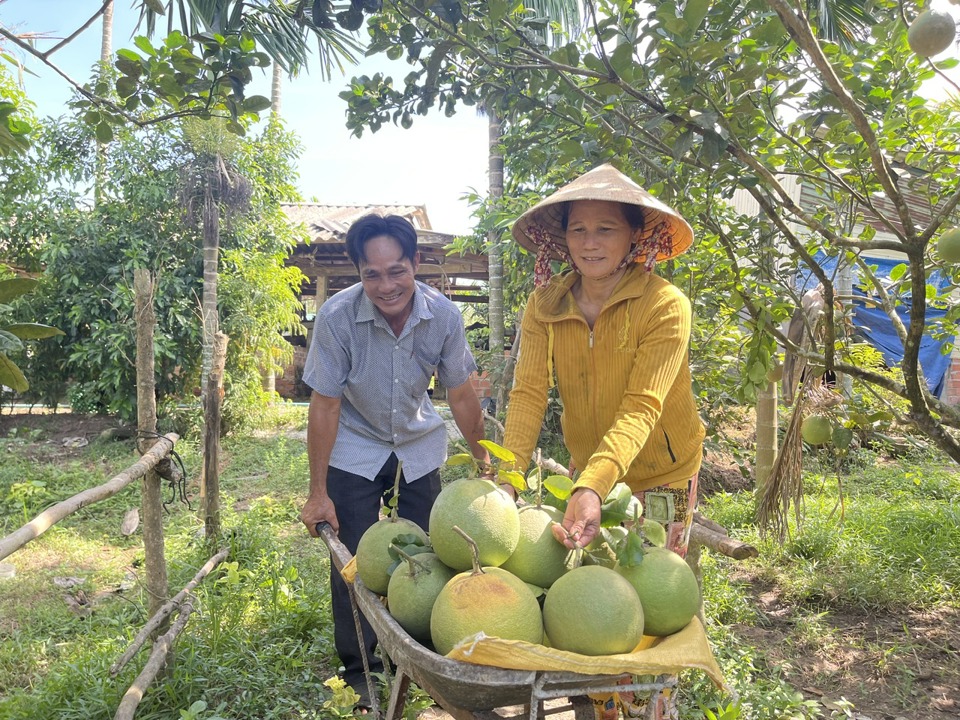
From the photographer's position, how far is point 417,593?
5.06 feet

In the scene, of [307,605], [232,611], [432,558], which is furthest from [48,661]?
[432,558]

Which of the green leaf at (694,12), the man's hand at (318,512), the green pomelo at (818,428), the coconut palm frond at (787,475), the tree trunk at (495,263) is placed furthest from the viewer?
the tree trunk at (495,263)

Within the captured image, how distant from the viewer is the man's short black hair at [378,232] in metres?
2.72

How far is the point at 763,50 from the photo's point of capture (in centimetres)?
212

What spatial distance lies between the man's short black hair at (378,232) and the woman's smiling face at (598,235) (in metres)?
0.87

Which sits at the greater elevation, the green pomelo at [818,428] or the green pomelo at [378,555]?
the green pomelo at [818,428]

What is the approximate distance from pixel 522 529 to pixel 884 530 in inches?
160

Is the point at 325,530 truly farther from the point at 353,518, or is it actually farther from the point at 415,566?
the point at 415,566

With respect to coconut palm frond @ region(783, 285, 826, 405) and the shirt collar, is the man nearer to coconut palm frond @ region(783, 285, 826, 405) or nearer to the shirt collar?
the shirt collar

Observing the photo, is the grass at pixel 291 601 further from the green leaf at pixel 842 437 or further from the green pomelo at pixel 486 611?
the green pomelo at pixel 486 611

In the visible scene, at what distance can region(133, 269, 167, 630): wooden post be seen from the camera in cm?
313

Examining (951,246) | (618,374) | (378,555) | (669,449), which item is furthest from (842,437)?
(378,555)

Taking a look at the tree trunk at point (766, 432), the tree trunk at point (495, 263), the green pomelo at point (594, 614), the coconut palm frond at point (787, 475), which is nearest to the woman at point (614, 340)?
the green pomelo at point (594, 614)

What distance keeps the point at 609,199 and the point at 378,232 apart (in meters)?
1.12
